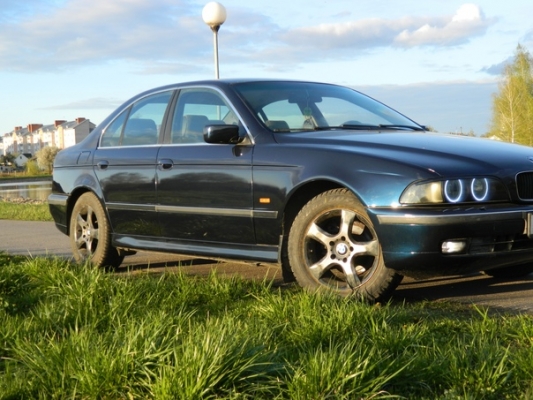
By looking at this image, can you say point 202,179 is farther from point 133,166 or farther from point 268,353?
point 268,353

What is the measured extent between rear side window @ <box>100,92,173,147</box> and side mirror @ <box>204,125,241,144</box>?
1.02 m

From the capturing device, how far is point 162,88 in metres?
7.05

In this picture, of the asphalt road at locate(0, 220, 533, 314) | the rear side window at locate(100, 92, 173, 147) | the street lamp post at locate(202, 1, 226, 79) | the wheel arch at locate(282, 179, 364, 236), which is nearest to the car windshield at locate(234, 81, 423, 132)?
the wheel arch at locate(282, 179, 364, 236)

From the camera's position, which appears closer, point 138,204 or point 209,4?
point 138,204

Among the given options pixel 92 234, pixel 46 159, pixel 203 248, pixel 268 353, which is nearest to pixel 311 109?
pixel 203 248

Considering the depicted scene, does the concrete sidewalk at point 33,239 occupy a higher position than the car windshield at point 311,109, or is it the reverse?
the car windshield at point 311,109

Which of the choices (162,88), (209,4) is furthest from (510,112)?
(162,88)

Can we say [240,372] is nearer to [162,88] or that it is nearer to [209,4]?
[162,88]

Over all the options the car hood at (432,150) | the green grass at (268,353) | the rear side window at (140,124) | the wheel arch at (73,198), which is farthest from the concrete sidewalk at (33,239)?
the green grass at (268,353)

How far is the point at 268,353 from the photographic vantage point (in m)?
3.29

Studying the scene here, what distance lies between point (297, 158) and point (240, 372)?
262 cm

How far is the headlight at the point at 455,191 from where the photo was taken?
4848mm

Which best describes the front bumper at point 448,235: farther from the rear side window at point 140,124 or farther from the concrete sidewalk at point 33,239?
the concrete sidewalk at point 33,239

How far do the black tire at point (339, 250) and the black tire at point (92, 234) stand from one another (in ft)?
7.59
